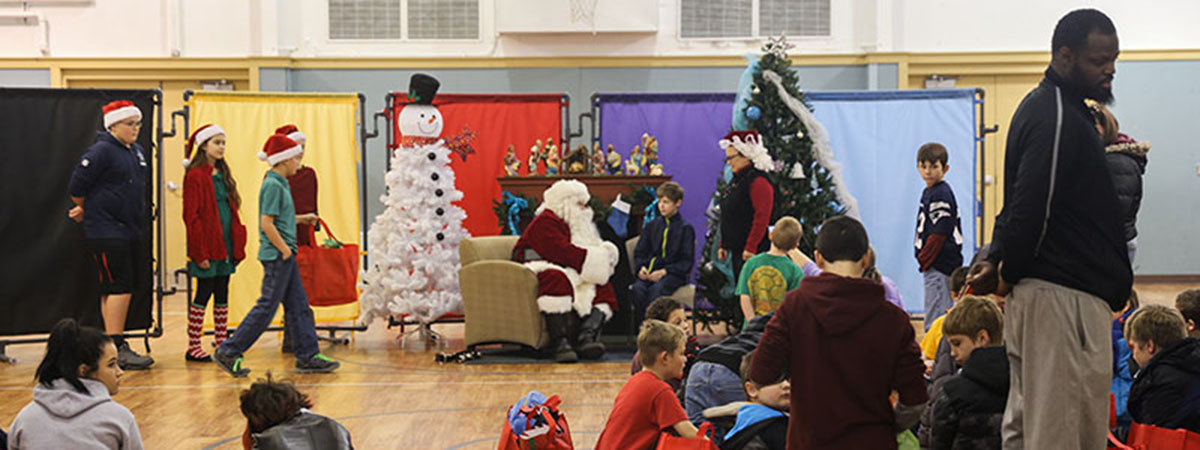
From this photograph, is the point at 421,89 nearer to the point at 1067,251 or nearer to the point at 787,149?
the point at 787,149

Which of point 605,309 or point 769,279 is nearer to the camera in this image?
point 769,279

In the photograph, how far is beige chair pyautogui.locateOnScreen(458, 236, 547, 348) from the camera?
24.2 feet

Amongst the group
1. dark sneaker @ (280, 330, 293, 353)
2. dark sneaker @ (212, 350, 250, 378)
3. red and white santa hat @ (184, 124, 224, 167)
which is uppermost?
red and white santa hat @ (184, 124, 224, 167)

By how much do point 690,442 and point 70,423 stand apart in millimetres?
1716

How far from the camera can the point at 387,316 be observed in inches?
326

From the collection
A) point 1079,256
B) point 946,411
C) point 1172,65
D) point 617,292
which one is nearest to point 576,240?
point 617,292

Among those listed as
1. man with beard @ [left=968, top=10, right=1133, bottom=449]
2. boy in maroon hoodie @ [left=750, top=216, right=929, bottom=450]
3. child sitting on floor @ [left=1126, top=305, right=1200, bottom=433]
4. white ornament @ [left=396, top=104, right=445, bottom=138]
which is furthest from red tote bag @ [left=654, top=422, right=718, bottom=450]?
white ornament @ [left=396, top=104, right=445, bottom=138]

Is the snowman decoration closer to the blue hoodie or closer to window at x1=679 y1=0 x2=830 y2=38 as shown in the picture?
the blue hoodie

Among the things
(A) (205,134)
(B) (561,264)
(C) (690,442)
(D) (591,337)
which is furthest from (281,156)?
(C) (690,442)

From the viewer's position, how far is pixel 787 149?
7691 mm

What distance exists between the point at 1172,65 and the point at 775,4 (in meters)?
4.19

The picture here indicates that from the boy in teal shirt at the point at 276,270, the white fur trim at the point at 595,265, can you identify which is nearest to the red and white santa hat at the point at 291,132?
the boy in teal shirt at the point at 276,270

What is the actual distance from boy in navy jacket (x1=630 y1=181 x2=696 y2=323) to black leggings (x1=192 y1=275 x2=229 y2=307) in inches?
103

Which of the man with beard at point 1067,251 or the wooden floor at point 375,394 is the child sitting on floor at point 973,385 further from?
the wooden floor at point 375,394
